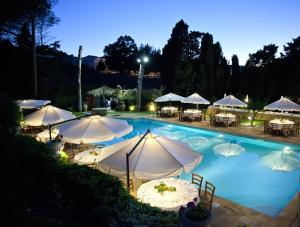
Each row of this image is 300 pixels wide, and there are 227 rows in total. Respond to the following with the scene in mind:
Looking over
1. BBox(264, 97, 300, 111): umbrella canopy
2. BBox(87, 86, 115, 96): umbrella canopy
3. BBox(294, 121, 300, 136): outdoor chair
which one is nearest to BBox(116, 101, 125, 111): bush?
BBox(87, 86, 115, 96): umbrella canopy

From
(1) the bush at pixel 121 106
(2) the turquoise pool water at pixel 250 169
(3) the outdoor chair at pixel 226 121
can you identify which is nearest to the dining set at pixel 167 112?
(2) the turquoise pool water at pixel 250 169

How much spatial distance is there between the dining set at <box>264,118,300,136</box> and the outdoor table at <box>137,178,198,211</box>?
34.7 ft

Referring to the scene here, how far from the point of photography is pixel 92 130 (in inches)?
340

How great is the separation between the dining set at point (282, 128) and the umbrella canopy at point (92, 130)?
10.0 metres

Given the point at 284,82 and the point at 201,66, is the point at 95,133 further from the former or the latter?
the point at 284,82

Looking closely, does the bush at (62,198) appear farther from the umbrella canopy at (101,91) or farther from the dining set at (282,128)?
the umbrella canopy at (101,91)

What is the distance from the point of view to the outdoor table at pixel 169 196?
5809 mm

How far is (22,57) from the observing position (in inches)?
842

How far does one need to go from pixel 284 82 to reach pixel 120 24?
29.7 meters

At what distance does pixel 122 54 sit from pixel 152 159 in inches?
1924

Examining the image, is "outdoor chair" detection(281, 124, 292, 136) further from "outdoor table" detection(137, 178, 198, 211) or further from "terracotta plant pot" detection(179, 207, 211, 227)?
"terracotta plant pot" detection(179, 207, 211, 227)

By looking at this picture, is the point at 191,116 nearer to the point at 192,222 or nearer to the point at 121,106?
the point at 121,106

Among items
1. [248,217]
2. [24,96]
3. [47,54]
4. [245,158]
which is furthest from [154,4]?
[248,217]

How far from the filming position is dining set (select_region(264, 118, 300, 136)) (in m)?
14.9
